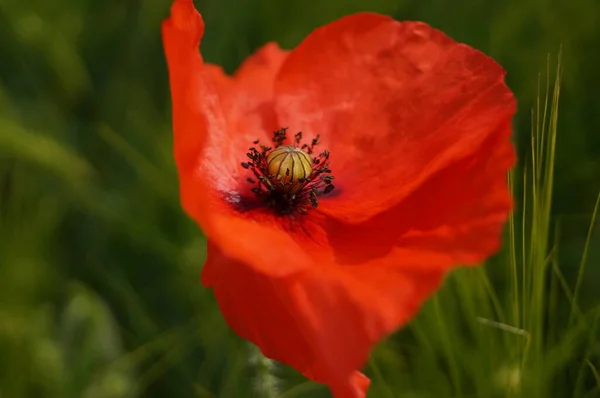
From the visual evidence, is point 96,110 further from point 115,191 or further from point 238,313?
point 238,313

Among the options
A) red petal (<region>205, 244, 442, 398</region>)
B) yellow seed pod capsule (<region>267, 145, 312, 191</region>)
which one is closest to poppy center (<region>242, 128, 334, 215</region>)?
yellow seed pod capsule (<region>267, 145, 312, 191</region>)

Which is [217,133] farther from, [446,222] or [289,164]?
[446,222]

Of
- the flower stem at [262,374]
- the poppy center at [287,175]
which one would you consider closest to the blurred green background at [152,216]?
the flower stem at [262,374]

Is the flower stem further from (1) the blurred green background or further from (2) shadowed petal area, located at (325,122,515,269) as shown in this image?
(2) shadowed petal area, located at (325,122,515,269)

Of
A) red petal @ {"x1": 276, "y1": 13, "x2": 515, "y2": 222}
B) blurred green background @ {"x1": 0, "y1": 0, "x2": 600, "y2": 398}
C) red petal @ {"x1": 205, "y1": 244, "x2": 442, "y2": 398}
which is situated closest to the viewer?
red petal @ {"x1": 205, "y1": 244, "x2": 442, "y2": 398}

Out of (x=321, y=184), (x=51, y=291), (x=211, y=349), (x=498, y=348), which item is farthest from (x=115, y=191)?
(x=498, y=348)

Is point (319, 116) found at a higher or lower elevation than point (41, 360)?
higher
